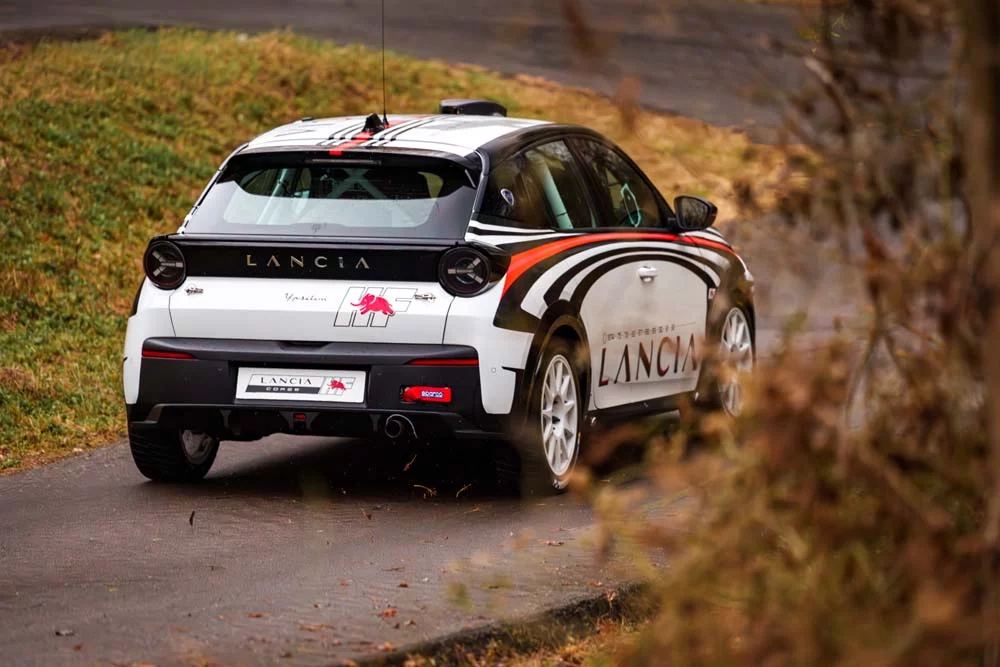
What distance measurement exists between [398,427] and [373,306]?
55 centimetres

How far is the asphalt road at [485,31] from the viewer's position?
78.3ft

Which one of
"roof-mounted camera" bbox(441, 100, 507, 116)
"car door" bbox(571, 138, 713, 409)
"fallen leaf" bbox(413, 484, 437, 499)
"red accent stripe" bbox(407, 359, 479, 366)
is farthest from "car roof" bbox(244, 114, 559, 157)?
"fallen leaf" bbox(413, 484, 437, 499)

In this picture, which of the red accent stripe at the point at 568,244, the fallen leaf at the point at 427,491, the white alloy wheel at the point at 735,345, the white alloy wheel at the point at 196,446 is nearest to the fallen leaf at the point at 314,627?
the red accent stripe at the point at 568,244

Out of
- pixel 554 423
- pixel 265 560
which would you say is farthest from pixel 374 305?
pixel 265 560

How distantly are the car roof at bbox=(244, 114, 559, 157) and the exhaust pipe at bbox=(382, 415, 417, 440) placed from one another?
1.38m

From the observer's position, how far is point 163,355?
8555 millimetres

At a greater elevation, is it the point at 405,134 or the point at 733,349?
the point at 405,134

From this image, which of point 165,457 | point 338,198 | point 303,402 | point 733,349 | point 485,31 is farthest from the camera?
point 485,31

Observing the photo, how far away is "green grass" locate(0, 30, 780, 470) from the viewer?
1180 cm

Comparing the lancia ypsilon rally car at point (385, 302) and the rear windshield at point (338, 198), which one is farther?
the rear windshield at point (338, 198)

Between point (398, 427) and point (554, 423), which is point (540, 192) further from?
point (398, 427)

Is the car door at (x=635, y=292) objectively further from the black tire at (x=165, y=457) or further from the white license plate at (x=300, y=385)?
the black tire at (x=165, y=457)

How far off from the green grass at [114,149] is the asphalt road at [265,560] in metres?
1.38

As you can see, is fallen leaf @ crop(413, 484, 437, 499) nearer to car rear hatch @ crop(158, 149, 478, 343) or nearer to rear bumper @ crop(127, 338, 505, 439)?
rear bumper @ crop(127, 338, 505, 439)
